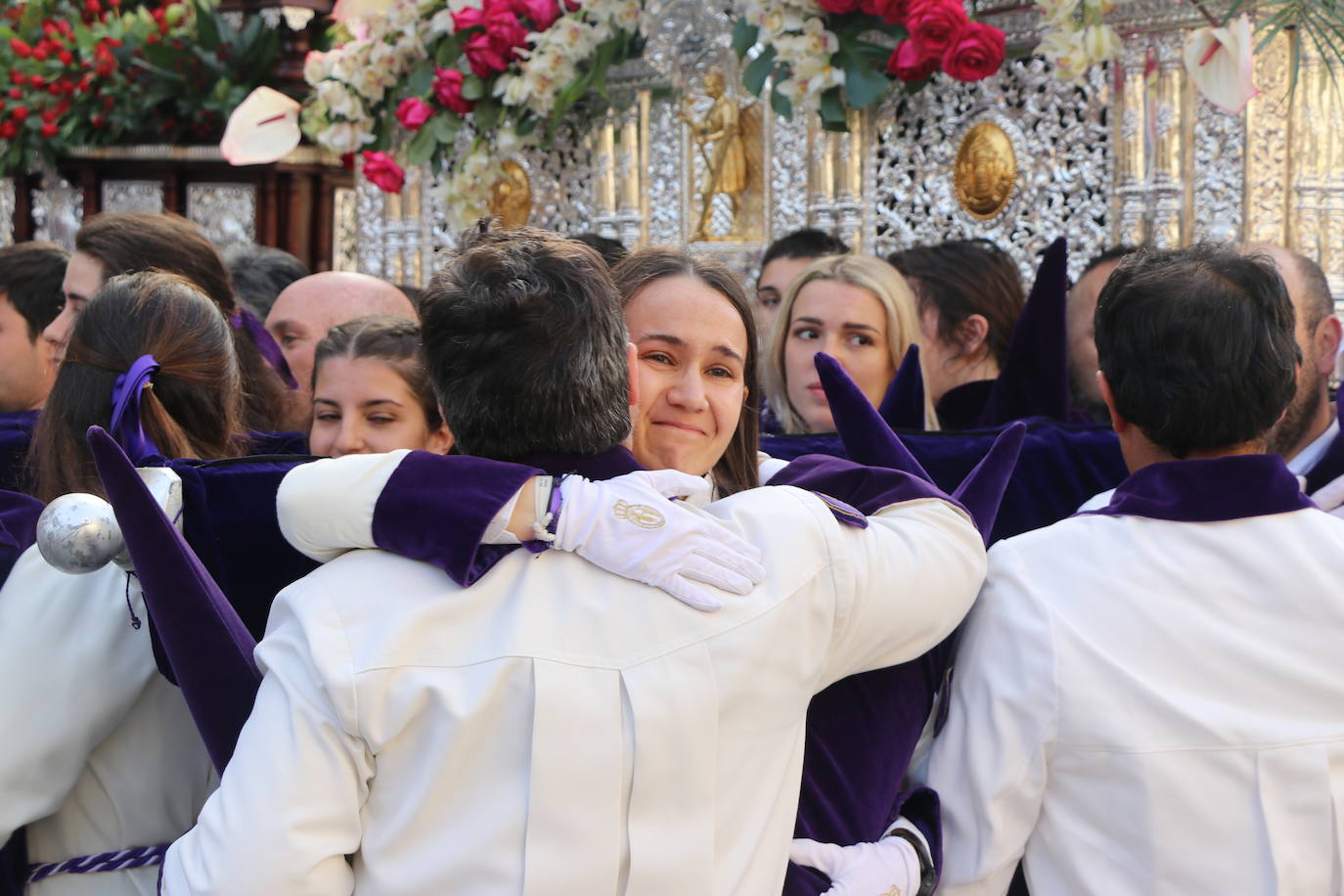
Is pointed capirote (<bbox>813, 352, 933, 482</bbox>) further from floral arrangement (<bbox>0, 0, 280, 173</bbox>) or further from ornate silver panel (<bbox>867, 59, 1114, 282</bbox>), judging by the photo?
floral arrangement (<bbox>0, 0, 280, 173</bbox>)

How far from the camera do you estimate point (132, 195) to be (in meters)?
6.27

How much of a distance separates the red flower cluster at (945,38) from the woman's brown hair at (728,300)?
1.41m

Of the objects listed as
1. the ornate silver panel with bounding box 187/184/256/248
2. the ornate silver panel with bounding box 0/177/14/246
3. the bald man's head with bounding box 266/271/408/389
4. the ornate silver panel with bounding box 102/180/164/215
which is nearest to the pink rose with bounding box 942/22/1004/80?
the bald man's head with bounding box 266/271/408/389

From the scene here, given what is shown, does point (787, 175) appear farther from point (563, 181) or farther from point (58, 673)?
point (58, 673)

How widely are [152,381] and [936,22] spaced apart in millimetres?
2076

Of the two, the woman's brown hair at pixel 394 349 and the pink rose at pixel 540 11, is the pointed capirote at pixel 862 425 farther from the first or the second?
the pink rose at pixel 540 11

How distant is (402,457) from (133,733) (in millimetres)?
706

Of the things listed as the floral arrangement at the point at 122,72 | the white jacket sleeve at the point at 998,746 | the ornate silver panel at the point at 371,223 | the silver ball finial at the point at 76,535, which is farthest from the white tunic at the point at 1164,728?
the floral arrangement at the point at 122,72

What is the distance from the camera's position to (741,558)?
4.83 ft

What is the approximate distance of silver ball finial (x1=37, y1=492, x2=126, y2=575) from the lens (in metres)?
1.51

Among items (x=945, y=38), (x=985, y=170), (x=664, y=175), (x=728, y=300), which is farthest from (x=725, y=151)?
(x=728, y=300)

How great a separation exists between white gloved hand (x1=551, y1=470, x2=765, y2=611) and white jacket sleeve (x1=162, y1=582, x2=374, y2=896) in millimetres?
259

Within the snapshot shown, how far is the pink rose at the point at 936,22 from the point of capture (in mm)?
3334

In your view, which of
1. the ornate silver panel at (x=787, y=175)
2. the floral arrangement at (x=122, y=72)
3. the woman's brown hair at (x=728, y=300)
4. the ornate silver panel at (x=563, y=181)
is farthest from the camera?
the floral arrangement at (x=122, y=72)
